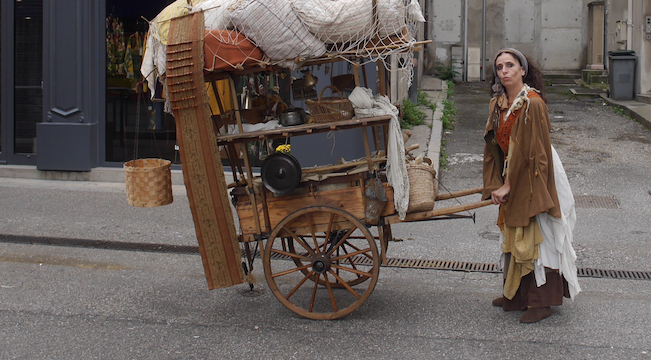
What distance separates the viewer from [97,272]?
602 cm

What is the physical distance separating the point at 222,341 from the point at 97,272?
6.74ft

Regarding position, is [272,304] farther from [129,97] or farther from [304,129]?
[129,97]

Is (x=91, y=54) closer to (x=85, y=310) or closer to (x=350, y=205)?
(x=85, y=310)

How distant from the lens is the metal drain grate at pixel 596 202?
7.85 meters

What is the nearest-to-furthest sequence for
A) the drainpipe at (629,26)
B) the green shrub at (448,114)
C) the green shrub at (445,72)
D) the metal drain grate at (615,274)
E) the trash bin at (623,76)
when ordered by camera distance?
the metal drain grate at (615,274) < the green shrub at (448,114) < the trash bin at (623,76) < the drainpipe at (629,26) < the green shrub at (445,72)

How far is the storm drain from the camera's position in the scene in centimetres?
570

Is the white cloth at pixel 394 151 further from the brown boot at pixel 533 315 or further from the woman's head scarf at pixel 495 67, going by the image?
the brown boot at pixel 533 315

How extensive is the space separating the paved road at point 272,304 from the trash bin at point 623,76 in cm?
795

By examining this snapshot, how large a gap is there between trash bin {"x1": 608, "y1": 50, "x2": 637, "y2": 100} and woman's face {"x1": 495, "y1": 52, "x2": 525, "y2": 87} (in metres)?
12.1

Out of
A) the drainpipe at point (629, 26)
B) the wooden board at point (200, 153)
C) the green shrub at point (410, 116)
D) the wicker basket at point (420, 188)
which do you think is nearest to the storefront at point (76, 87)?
the green shrub at point (410, 116)

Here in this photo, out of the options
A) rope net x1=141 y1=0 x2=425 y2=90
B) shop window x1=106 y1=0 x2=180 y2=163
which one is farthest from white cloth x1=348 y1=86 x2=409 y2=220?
shop window x1=106 y1=0 x2=180 y2=163

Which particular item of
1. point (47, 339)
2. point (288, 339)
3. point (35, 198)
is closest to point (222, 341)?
point (288, 339)

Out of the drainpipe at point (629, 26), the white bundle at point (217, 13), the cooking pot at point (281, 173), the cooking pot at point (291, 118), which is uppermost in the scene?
the drainpipe at point (629, 26)

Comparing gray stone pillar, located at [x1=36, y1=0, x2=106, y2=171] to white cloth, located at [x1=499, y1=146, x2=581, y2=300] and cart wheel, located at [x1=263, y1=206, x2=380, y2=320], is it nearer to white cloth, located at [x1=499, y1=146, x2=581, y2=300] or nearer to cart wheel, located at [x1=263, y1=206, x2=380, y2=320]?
cart wheel, located at [x1=263, y1=206, x2=380, y2=320]
